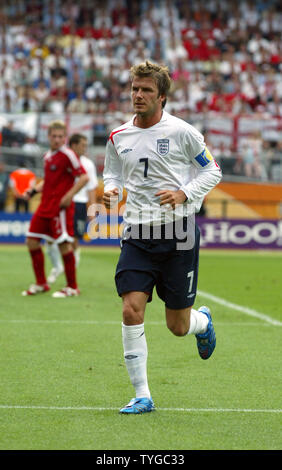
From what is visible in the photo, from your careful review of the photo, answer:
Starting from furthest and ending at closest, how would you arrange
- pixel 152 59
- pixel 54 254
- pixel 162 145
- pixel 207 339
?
pixel 152 59
pixel 54 254
pixel 207 339
pixel 162 145

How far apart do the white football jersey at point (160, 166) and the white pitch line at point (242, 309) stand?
465cm

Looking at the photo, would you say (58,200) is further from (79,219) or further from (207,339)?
(207,339)

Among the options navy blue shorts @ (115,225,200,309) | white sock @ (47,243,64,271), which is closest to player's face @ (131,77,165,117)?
navy blue shorts @ (115,225,200,309)

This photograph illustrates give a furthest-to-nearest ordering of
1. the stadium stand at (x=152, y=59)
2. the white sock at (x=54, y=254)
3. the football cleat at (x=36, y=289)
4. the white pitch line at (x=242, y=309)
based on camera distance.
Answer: the stadium stand at (x=152, y=59) → the white sock at (x=54, y=254) → the football cleat at (x=36, y=289) → the white pitch line at (x=242, y=309)

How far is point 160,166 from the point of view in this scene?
6066 millimetres

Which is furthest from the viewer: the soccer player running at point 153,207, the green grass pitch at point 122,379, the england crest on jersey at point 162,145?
the england crest on jersey at point 162,145

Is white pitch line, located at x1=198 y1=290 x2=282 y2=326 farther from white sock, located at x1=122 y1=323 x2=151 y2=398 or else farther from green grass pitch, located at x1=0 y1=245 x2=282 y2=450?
white sock, located at x1=122 y1=323 x2=151 y2=398

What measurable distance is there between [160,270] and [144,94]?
122cm

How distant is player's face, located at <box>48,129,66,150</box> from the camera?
39.4 ft

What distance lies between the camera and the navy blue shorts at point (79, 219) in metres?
14.5

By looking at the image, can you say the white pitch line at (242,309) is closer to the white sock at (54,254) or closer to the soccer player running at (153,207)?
the white sock at (54,254)

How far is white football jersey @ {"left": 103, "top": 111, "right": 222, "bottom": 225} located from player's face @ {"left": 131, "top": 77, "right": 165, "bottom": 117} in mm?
199

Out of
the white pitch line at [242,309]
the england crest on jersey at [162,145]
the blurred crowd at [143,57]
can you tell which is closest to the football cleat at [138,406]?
the england crest on jersey at [162,145]

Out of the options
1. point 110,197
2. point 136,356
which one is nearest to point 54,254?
point 110,197
